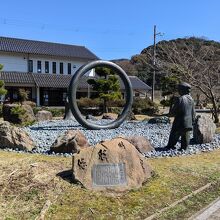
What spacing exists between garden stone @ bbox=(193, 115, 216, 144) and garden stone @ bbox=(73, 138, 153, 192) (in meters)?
5.23

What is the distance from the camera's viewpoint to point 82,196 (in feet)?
19.4

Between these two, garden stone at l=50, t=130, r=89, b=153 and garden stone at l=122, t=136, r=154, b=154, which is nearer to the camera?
garden stone at l=50, t=130, r=89, b=153

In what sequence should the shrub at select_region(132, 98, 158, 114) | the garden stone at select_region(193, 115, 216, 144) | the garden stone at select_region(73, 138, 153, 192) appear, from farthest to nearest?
1. the shrub at select_region(132, 98, 158, 114)
2. the garden stone at select_region(193, 115, 216, 144)
3. the garden stone at select_region(73, 138, 153, 192)

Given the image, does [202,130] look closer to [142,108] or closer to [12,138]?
[12,138]

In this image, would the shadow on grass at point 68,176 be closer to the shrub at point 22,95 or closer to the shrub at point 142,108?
the shrub at point 142,108

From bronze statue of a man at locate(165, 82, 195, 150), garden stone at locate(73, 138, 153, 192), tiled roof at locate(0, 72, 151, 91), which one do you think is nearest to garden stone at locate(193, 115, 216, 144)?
bronze statue of a man at locate(165, 82, 195, 150)

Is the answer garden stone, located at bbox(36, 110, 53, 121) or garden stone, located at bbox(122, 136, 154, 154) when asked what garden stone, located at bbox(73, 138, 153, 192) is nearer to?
garden stone, located at bbox(122, 136, 154, 154)

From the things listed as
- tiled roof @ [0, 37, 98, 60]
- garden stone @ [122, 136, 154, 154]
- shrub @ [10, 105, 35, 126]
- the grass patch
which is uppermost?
tiled roof @ [0, 37, 98, 60]

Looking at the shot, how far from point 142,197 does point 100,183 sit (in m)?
0.74

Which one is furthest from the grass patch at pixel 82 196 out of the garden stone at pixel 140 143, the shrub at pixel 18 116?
the shrub at pixel 18 116

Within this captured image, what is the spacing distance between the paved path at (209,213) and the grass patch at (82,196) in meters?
0.14

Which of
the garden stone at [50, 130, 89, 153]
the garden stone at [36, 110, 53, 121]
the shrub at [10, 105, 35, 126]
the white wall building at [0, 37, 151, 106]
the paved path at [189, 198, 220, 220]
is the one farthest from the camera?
the white wall building at [0, 37, 151, 106]

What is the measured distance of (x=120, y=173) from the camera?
643 cm

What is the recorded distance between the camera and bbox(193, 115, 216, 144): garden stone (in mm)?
11594
